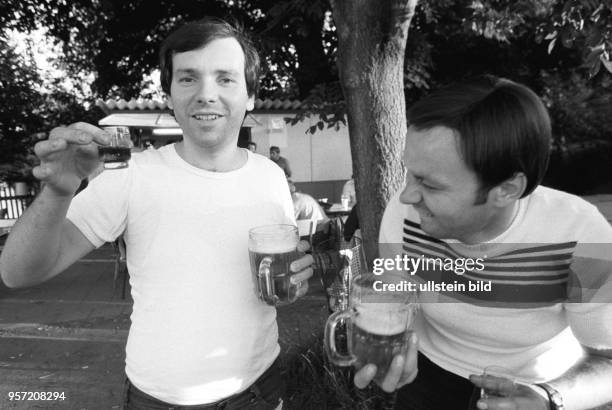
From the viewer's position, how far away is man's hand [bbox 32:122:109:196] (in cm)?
110

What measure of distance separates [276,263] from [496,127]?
783 mm

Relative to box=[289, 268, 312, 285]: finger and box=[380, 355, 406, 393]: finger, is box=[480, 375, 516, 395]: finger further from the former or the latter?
box=[289, 268, 312, 285]: finger

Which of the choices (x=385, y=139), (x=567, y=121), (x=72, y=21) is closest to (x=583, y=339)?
(x=385, y=139)

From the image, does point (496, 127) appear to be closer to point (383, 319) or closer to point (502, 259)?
point (502, 259)

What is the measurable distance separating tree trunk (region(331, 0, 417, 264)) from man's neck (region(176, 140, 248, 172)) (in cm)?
132

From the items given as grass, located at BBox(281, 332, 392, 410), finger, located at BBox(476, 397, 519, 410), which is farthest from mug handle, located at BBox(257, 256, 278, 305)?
grass, located at BBox(281, 332, 392, 410)

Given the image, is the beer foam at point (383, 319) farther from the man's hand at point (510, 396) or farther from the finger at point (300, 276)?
the finger at point (300, 276)

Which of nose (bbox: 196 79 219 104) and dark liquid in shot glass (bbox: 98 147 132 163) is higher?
nose (bbox: 196 79 219 104)

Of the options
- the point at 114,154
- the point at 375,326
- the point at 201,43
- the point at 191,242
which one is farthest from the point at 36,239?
the point at 375,326

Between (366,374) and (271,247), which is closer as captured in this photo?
(366,374)

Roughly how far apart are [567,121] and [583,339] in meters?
12.8

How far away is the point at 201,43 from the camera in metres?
1.45

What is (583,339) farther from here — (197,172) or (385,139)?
(385,139)

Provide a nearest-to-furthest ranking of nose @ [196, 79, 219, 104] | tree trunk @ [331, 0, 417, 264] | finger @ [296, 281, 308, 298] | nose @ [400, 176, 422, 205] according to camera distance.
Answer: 1. nose @ [400, 176, 422, 205]
2. nose @ [196, 79, 219, 104]
3. finger @ [296, 281, 308, 298]
4. tree trunk @ [331, 0, 417, 264]
